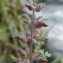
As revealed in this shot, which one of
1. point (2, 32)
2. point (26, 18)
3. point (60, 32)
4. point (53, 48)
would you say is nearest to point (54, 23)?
point (60, 32)

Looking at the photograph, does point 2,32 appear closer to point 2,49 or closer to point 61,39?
point 2,49

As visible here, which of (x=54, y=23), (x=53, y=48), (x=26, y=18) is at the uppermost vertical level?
(x=26, y=18)

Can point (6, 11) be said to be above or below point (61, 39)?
above

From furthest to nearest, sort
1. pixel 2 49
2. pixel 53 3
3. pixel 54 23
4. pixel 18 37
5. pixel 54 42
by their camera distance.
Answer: pixel 53 3, pixel 54 23, pixel 54 42, pixel 2 49, pixel 18 37

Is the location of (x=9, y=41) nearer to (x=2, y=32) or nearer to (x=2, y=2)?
(x=2, y=32)

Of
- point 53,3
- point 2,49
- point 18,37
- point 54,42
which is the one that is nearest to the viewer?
point 18,37

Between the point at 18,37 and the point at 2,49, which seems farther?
the point at 2,49

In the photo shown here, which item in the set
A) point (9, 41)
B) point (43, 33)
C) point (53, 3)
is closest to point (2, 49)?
point (9, 41)
